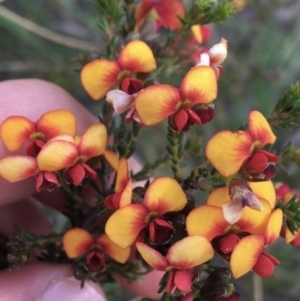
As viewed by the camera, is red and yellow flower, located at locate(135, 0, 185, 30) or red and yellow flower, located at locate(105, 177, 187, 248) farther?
red and yellow flower, located at locate(135, 0, 185, 30)

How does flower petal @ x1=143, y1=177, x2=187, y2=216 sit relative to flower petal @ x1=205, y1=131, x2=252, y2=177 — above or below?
below

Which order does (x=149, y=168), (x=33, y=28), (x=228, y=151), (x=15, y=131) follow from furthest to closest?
(x=33, y=28) < (x=149, y=168) < (x=15, y=131) < (x=228, y=151)

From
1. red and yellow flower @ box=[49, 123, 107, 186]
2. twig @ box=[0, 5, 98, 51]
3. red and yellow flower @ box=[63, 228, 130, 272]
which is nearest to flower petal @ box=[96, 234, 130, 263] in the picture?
red and yellow flower @ box=[63, 228, 130, 272]

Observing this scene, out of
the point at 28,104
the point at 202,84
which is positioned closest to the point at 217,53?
the point at 202,84

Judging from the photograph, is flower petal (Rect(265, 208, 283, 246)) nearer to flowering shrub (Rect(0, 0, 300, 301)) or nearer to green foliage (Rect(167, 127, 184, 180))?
flowering shrub (Rect(0, 0, 300, 301))

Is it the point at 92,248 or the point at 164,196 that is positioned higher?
the point at 164,196

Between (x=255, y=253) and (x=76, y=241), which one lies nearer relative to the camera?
(x=255, y=253)

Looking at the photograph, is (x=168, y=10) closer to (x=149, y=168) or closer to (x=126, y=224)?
(x=149, y=168)

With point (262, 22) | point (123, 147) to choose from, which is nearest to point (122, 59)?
point (123, 147)
